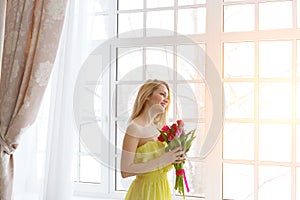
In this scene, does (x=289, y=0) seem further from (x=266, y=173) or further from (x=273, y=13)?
(x=266, y=173)

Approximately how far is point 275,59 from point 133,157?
102cm

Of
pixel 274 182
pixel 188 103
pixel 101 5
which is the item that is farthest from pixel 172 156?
pixel 101 5

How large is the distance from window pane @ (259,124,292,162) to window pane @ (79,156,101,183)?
100 cm

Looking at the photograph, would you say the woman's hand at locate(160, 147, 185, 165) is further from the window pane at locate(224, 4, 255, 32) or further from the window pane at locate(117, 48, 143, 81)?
the window pane at locate(224, 4, 255, 32)

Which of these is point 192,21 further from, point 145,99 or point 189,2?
point 145,99

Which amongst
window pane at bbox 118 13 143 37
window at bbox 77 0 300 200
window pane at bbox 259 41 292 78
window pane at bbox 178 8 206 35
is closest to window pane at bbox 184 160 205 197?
window at bbox 77 0 300 200

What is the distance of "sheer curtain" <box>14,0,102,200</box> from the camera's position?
2.38 m

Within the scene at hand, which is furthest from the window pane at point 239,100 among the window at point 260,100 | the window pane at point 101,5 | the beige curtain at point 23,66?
the beige curtain at point 23,66

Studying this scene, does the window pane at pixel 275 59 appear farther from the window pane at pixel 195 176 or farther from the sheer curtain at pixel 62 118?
the sheer curtain at pixel 62 118

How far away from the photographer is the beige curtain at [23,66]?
7.15 ft

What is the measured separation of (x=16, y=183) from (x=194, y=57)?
4.04ft

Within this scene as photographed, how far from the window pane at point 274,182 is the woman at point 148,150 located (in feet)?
2.18

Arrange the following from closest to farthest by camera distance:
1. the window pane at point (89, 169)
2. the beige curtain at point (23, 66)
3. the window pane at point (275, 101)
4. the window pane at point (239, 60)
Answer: the beige curtain at point (23, 66)
the window pane at point (275, 101)
the window pane at point (239, 60)
the window pane at point (89, 169)

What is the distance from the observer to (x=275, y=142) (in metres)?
2.31
